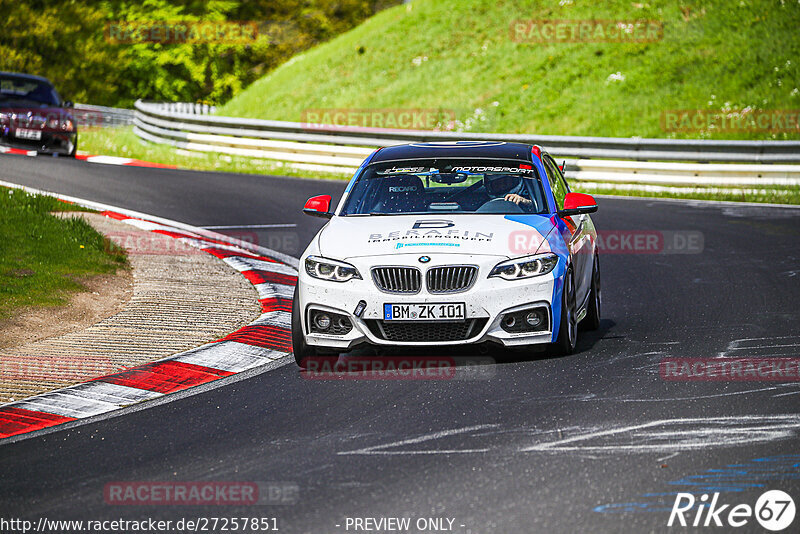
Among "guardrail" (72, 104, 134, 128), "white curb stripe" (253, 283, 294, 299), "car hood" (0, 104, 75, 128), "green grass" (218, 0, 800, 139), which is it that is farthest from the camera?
"guardrail" (72, 104, 134, 128)

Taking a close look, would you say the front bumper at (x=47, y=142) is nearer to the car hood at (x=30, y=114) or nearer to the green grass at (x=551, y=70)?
the car hood at (x=30, y=114)

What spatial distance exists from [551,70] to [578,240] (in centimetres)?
2441

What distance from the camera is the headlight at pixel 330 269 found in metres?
7.91

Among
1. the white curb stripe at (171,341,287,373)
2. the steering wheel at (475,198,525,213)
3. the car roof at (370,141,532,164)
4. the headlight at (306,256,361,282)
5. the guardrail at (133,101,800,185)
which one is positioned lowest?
the guardrail at (133,101,800,185)

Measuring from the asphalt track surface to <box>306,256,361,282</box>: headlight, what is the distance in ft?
2.37

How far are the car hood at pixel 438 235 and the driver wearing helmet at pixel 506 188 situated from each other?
36 cm

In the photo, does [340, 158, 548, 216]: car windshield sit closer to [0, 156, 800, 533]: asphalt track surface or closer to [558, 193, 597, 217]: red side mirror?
[558, 193, 597, 217]: red side mirror

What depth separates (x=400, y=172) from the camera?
919 cm

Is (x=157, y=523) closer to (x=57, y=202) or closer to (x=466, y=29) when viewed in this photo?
(x=57, y=202)

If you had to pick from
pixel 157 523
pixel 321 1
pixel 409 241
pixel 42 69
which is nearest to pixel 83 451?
pixel 157 523

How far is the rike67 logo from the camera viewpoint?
477 cm

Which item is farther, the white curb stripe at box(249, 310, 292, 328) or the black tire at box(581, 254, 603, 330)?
the white curb stripe at box(249, 310, 292, 328)

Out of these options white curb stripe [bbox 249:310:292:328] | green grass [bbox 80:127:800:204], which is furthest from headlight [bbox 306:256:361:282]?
green grass [bbox 80:127:800:204]

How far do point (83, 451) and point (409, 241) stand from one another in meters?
2.83
